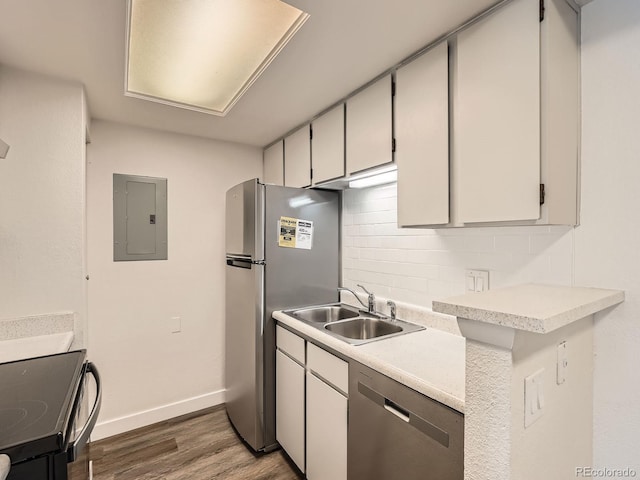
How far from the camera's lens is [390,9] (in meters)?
1.25

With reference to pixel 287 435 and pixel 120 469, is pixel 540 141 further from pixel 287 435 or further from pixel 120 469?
pixel 120 469

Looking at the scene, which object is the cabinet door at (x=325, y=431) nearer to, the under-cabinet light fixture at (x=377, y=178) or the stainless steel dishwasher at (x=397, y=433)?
the stainless steel dishwasher at (x=397, y=433)

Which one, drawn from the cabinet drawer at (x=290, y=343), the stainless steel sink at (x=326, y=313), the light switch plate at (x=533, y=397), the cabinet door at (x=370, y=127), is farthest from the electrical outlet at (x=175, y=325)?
the light switch plate at (x=533, y=397)

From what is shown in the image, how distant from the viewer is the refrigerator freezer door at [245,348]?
2.18 m

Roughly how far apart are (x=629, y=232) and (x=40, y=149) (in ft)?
8.80

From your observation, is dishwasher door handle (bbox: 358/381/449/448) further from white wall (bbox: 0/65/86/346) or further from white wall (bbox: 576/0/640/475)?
Answer: white wall (bbox: 0/65/86/346)

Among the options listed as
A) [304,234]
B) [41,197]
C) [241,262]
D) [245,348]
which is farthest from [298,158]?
[41,197]

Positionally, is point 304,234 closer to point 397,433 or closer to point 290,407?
point 290,407

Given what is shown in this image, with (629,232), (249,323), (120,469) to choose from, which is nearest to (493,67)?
(629,232)

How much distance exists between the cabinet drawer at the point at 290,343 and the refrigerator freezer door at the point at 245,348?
127 mm

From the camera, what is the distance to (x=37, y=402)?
3.17 feet

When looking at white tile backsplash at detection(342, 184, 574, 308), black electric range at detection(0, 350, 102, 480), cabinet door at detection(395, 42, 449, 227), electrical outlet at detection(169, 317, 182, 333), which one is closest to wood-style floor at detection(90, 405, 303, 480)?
electrical outlet at detection(169, 317, 182, 333)

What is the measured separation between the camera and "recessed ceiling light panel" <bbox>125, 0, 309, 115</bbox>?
1304mm

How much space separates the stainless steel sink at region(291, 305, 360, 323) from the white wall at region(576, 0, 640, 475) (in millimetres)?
1338
